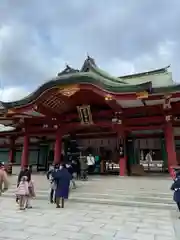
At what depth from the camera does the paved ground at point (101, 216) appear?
4.92 m

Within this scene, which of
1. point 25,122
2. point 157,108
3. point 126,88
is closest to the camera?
point 126,88

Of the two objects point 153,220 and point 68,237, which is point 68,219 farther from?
point 153,220

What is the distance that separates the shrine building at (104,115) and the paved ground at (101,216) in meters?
3.37

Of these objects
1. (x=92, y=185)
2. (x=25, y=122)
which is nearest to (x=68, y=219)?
(x=92, y=185)

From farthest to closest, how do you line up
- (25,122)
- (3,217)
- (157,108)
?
(25,122) < (157,108) < (3,217)

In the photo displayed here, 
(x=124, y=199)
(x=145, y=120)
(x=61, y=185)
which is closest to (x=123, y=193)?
(x=124, y=199)

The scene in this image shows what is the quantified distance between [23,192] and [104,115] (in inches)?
306

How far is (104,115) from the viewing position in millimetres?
14289

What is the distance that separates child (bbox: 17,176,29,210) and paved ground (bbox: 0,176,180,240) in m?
0.26

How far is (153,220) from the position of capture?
623cm

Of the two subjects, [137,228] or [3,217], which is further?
[3,217]

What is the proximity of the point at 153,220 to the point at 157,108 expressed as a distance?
26.5 feet

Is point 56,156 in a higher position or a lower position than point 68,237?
higher

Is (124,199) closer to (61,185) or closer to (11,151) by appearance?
(61,185)
